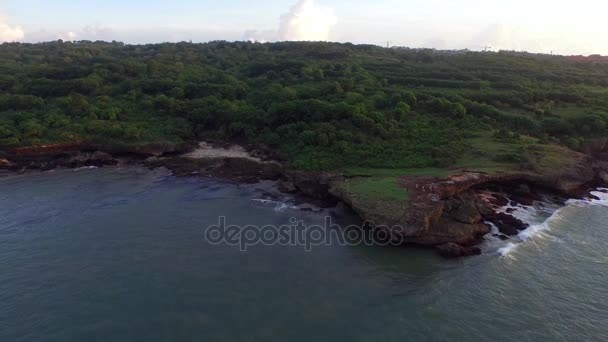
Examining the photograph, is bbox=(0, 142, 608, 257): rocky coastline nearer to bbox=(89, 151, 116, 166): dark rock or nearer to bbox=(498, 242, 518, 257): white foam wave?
bbox=(89, 151, 116, 166): dark rock

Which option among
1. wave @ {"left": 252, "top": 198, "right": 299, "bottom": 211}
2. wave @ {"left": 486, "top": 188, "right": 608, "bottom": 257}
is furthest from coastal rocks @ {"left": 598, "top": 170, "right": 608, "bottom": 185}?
wave @ {"left": 252, "top": 198, "right": 299, "bottom": 211}

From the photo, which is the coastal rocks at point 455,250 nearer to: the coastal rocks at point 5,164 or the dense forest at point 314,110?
the dense forest at point 314,110

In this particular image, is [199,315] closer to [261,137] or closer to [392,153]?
[392,153]

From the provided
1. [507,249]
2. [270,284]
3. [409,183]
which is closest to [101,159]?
[270,284]

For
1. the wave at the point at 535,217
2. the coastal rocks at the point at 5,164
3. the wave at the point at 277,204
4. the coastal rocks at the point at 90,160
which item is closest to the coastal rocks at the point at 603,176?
the wave at the point at 535,217

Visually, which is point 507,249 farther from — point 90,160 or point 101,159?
point 90,160
